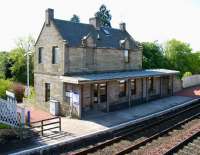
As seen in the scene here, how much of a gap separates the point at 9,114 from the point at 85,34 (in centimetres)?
1140

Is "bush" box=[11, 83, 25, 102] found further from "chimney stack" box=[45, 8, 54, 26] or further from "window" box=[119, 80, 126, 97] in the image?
"window" box=[119, 80, 126, 97]

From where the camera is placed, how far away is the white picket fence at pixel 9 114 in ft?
50.8

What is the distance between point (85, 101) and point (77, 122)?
2.67 m

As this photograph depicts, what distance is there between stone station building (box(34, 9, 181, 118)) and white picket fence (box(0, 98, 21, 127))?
189 inches

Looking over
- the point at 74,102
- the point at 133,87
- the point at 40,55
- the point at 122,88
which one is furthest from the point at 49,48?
the point at 133,87

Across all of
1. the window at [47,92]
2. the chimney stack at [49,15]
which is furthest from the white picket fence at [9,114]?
the chimney stack at [49,15]

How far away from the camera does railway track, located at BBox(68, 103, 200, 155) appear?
13.4 metres

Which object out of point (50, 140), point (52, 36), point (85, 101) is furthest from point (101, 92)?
point (50, 140)

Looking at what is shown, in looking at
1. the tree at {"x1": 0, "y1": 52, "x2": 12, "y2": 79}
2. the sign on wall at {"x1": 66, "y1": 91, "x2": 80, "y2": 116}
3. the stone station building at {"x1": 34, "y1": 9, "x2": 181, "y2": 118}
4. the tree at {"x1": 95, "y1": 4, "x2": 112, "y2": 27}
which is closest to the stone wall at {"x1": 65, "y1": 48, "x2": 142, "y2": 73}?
the stone station building at {"x1": 34, "y1": 9, "x2": 181, "y2": 118}

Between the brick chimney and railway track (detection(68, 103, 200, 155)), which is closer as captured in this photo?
railway track (detection(68, 103, 200, 155))

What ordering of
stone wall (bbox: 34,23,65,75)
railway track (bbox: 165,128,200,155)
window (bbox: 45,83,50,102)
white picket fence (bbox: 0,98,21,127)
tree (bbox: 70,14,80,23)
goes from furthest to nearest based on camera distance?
tree (bbox: 70,14,80,23) → window (bbox: 45,83,50,102) → stone wall (bbox: 34,23,65,75) → white picket fence (bbox: 0,98,21,127) → railway track (bbox: 165,128,200,155)

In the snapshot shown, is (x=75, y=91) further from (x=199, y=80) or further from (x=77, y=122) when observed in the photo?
(x=199, y=80)

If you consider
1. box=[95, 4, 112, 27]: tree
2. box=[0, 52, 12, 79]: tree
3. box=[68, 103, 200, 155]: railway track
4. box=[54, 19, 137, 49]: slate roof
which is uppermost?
box=[95, 4, 112, 27]: tree

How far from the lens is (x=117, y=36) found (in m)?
28.4
